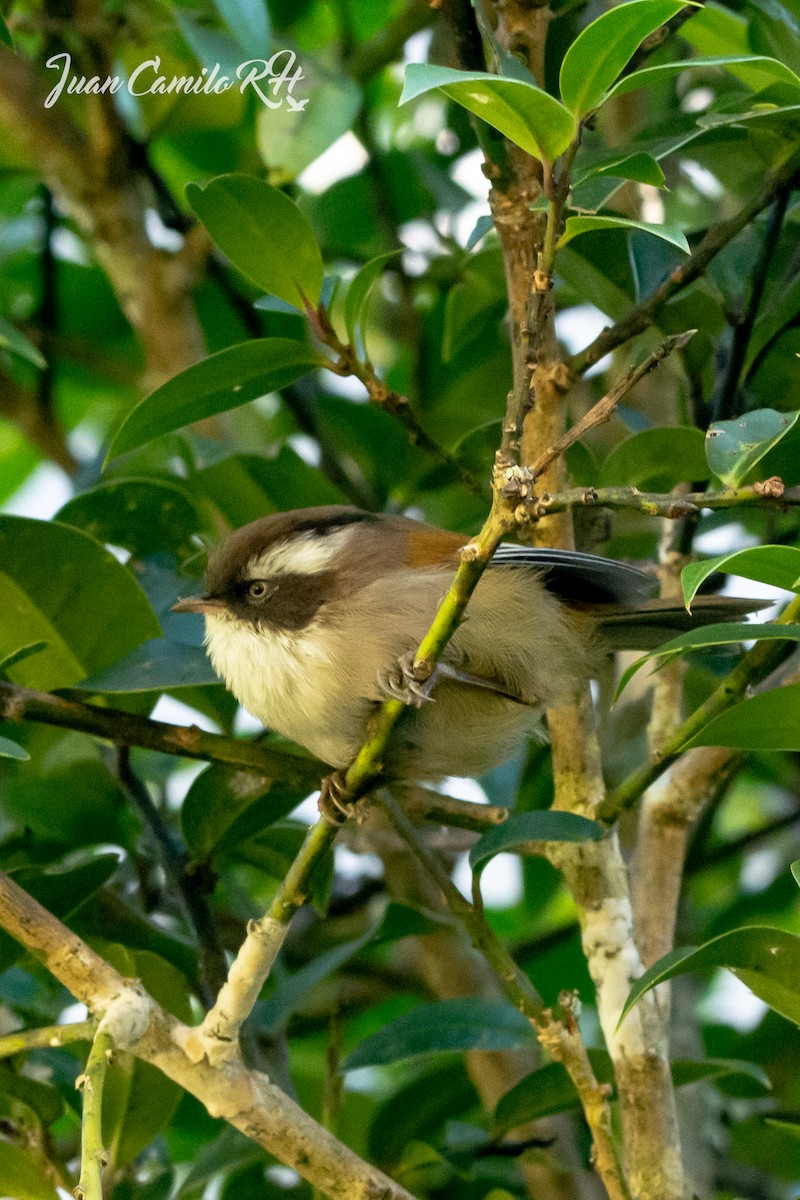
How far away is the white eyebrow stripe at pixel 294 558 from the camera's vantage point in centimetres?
301

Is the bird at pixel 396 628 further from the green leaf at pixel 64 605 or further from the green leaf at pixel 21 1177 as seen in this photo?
the green leaf at pixel 21 1177

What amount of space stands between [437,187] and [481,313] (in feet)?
1.91

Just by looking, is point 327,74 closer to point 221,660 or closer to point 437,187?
point 437,187

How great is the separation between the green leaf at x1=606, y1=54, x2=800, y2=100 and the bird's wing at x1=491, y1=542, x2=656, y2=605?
799mm

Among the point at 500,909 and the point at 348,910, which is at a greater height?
the point at 348,910

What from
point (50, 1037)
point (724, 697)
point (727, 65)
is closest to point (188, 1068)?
point (50, 1037)

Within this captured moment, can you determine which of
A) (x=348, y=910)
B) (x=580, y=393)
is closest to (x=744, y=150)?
(x=580, y=393)

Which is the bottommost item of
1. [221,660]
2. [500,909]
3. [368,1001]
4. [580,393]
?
[500,909]

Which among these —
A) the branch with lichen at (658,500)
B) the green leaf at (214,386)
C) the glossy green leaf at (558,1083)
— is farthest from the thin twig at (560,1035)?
the green leaf at (214,386)

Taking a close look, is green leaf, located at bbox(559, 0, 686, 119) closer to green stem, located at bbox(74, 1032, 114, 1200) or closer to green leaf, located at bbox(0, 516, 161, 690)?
green leaf, located at bbox(0, 516, 161, 690)

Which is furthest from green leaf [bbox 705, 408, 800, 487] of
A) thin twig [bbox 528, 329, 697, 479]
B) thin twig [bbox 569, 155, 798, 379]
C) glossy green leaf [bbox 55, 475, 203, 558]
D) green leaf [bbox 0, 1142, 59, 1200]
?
green leaf [bbox 0, 1142, 59, 1200]

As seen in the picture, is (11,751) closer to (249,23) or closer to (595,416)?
(595,416)

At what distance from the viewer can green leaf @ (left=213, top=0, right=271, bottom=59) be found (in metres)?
2.92

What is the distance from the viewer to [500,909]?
16.0 feet
